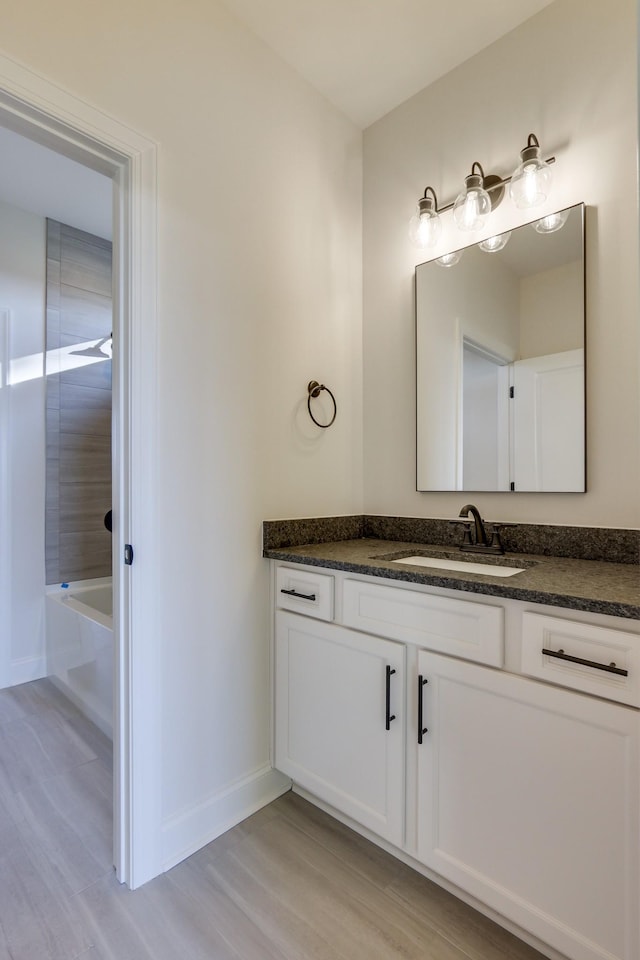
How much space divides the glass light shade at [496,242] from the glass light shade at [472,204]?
0.08 metres

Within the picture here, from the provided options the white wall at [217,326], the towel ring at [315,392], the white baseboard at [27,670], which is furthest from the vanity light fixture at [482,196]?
the white baseboard at [27,670]

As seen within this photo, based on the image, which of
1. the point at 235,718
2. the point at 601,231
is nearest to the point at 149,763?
the point at 235,718

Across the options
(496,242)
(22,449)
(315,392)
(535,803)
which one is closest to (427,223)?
(496,242)

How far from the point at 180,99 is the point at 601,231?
55.2 inches

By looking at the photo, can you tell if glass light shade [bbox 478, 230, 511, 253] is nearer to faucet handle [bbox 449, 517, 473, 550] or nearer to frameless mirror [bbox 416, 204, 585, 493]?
frameless mirror [bbox 416, 204, 585, 493]

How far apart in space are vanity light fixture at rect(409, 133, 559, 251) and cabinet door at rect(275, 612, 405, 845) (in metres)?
1.52

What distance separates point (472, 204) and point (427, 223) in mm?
208

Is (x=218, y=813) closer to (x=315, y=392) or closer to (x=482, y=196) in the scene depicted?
(x=315, y=392)

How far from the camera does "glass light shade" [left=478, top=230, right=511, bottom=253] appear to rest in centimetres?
174

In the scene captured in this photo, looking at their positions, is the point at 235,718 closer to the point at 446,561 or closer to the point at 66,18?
the point at 446,561

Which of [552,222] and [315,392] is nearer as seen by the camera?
[552,222]

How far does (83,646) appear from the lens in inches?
94.1

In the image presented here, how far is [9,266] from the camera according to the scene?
9.08 feet

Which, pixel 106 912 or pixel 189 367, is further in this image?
pixel 189 367
